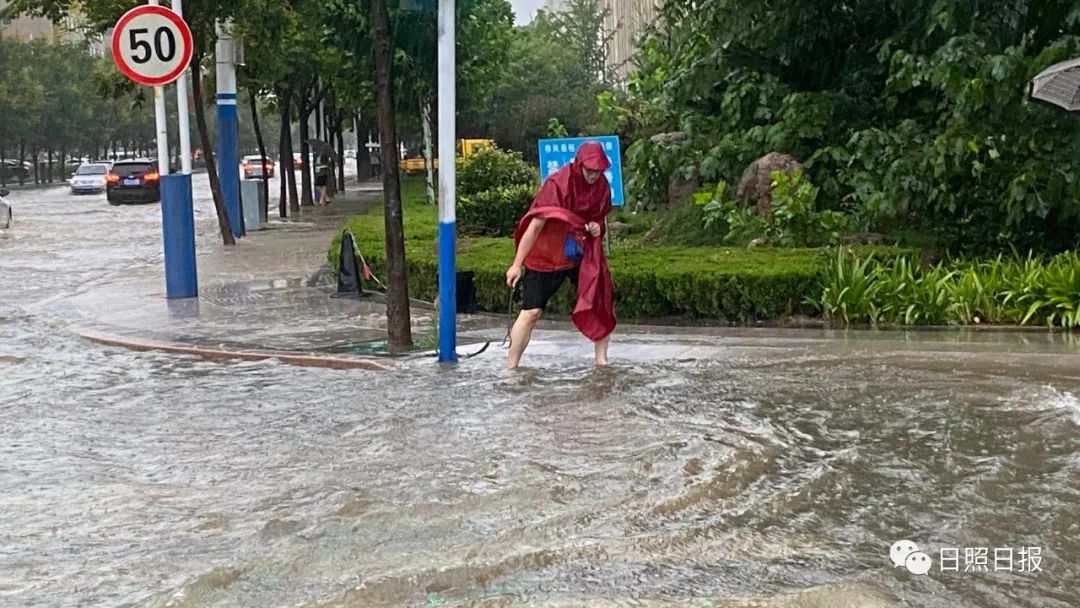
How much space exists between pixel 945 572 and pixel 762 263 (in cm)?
714

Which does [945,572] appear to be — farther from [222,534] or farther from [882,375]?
[882,375]

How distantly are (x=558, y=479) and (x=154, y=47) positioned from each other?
849 centimetres

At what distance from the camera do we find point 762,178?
14.9 m

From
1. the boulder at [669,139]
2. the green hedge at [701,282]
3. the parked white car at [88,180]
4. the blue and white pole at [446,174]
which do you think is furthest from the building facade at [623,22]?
the blue and white pole at [446,174]

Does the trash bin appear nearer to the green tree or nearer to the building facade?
the green tree

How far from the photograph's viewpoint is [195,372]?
9375mm

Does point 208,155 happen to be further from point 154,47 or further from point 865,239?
point 865,239

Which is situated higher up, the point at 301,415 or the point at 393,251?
the point at 393,251

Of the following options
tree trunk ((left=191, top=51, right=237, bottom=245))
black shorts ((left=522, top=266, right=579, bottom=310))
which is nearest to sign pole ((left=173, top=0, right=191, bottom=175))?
tree trunk ((left=191, top=51, right=237, bottom=245))

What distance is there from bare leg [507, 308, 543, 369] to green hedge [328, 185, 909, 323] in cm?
280

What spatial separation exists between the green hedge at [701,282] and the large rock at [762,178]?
6.71ft

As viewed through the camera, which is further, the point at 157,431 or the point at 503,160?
the point at 503,160

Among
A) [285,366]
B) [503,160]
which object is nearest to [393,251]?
[285,366]

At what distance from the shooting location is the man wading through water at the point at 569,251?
8562mm
